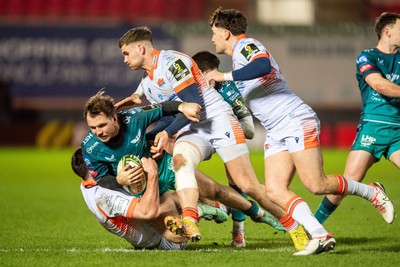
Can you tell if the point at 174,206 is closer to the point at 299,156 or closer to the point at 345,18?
the point at 299,156

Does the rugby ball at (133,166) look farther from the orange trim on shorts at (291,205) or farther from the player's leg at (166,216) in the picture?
the orange trim on shorts at (291,205)

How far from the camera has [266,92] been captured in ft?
25.6

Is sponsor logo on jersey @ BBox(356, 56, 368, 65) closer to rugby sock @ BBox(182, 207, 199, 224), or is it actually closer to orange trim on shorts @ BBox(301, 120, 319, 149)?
orange trim on shorts @ BBox(301, 120, 319, 149)

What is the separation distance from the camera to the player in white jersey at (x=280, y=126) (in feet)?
24.2

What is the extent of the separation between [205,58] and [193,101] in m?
1.06

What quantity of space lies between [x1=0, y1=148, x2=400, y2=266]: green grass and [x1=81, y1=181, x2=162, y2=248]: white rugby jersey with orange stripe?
0.59 feet

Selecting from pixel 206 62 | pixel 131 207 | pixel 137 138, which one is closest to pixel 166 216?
pixel 131 207

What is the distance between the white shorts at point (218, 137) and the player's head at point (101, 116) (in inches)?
33.5

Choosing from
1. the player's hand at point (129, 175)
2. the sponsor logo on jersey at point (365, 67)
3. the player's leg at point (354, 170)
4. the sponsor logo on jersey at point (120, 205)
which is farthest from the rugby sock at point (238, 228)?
the sponsor logo on jersey at point (365, 67)

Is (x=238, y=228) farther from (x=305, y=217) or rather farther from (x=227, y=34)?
(x=227, y=34)

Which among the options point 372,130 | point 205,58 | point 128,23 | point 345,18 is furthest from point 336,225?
point 345,18

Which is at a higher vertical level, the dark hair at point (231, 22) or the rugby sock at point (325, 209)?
the dark hair at point (231, 22)

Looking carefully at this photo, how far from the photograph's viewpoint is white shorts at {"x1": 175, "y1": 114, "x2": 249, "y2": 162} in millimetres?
8016

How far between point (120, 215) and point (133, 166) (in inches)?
22.0
